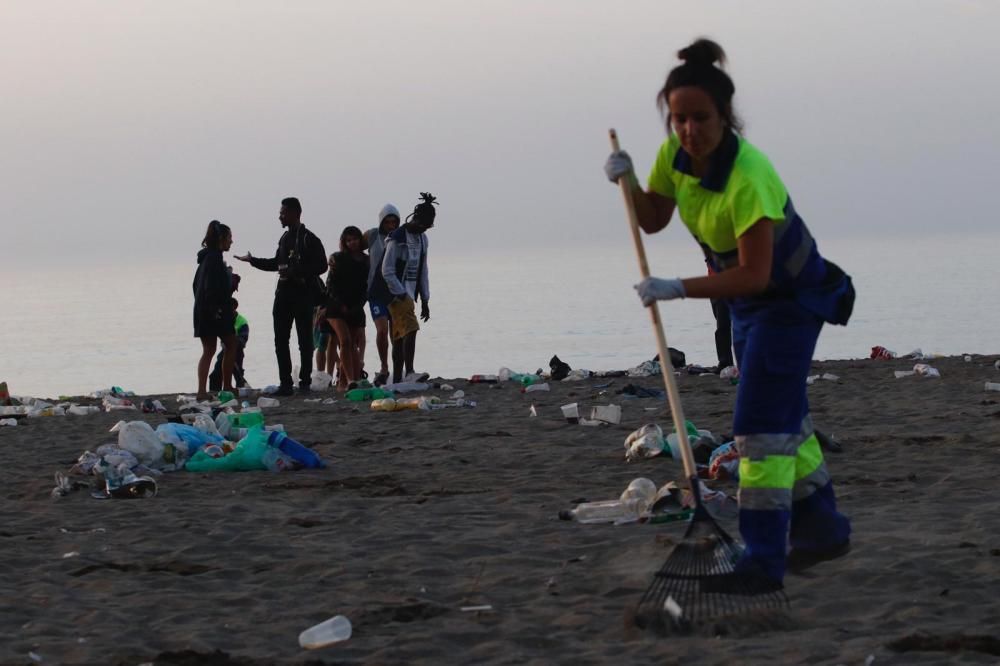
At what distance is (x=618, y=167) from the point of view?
15.4 ft

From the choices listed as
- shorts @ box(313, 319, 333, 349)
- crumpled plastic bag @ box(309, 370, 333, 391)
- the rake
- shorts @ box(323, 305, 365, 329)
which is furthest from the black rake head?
shorts @ box(313, 319, 333, 349)

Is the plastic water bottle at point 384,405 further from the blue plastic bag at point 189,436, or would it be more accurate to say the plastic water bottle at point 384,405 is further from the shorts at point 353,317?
the blue plastic bag at point 189,436

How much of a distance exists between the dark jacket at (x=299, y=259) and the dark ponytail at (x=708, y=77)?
10.1 meters

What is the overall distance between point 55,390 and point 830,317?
23.6 m

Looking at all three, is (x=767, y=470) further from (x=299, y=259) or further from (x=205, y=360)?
(x=205, y=360)

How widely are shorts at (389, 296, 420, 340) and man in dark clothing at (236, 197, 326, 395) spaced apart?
83 cm

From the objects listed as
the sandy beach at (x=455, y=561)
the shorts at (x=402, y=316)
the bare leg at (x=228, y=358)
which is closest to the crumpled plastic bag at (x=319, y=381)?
the bare leg at (x=228, y=358)

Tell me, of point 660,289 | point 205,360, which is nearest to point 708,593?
point 660,289

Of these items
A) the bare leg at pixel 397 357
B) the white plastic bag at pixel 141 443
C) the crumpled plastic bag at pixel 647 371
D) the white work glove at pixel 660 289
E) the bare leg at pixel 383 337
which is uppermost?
the bare leg at pixel 383 337

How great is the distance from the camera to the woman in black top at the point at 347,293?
14719 millimetres

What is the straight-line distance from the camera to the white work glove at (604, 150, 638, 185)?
469 centimetres

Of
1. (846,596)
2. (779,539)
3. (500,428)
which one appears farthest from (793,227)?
(500,428)

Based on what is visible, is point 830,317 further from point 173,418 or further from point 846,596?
point 173,418

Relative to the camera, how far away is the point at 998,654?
165 inches
